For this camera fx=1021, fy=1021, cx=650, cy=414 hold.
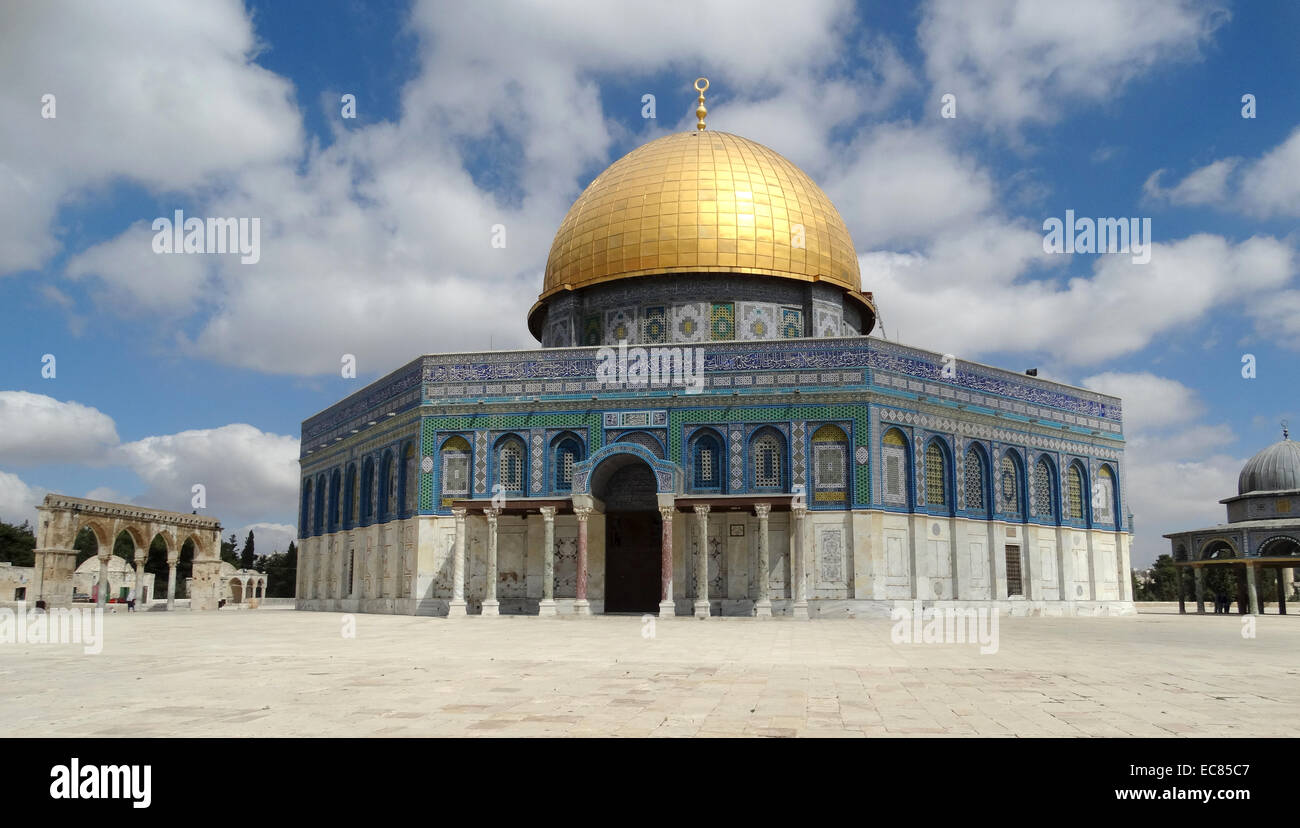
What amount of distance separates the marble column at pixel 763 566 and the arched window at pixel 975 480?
708cm

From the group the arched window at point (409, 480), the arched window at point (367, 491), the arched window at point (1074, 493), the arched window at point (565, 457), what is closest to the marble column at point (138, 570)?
the arched window at point (367, 491)

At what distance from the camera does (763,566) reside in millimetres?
25938

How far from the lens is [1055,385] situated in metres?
32.7

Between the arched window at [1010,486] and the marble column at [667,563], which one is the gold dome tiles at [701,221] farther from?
the marble column at [667,563]

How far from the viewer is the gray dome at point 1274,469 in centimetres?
3709

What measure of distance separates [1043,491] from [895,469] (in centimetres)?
676

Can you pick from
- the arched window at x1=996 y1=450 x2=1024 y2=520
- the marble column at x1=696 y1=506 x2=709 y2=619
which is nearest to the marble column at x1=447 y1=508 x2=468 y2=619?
the marble column at x1=696 y1=506 x2=709 y2=619

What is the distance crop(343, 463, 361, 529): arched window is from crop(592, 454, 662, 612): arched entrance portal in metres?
10.9

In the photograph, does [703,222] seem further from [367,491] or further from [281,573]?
[281,573]

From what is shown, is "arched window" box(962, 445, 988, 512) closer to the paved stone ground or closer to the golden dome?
the golden dome
